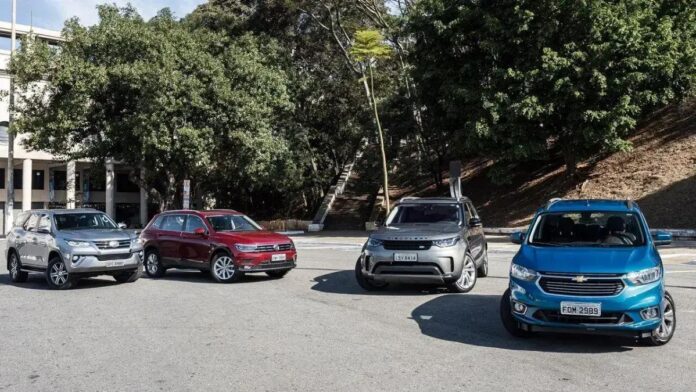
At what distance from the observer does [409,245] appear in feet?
34.9

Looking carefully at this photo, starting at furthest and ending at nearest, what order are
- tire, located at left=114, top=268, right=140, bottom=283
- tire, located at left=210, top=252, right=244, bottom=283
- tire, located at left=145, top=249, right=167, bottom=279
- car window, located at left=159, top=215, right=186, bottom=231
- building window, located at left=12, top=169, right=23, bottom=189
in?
building window, located at left=12, top=169, right=23, bottom=189
tire, located at left=145, top=249, right=167, bottom=279
car window, located at left=159, top=215, right=186, bottom=231
tire, located at left=114, top=268, right=140, bottom=283
tire, located at left=210, top=252, right=244, bottom=283

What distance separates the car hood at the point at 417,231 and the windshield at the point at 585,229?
2671 millimetres

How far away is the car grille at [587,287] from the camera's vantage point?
6.80 meters

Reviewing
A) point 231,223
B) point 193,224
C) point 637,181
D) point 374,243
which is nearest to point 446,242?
point 374,243

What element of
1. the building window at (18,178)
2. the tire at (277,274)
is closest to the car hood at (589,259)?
the tire at (277,274)

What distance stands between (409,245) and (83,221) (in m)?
7.47

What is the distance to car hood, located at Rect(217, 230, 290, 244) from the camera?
1309cm

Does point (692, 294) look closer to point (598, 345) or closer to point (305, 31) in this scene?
point (598, 345)

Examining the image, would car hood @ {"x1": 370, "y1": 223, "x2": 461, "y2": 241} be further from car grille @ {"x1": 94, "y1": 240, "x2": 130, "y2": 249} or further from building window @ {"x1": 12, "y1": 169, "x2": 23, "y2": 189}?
building window @ {"x1": 12, "y1": 169, "x2": 23, "y2": 189}

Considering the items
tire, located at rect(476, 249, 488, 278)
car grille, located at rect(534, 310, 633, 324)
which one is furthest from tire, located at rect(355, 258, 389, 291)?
car grille, located at rect(534, 310, 633, 324)

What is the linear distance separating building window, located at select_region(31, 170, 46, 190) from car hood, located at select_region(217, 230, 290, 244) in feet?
169

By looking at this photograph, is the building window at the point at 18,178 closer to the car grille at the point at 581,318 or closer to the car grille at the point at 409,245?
the car grille at the point at 409,245

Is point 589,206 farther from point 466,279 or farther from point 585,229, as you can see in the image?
point 466,279

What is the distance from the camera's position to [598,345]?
7359mm
